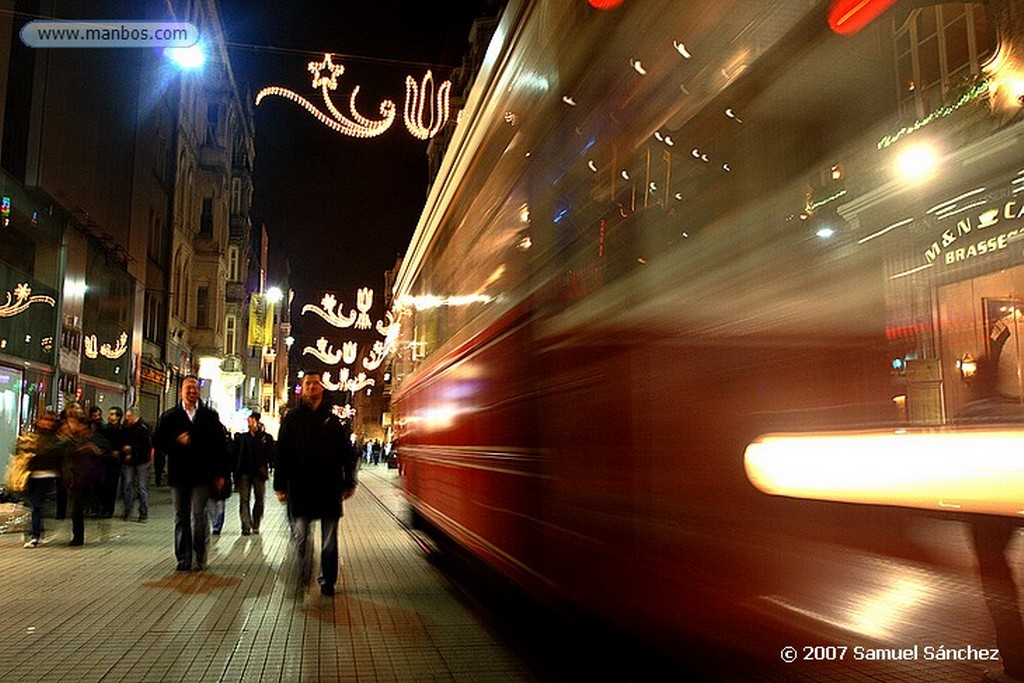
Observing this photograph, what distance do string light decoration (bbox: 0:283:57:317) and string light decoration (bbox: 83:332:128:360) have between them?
3.61 metres

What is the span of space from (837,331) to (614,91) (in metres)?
1.86

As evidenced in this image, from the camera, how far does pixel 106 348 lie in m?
23.4

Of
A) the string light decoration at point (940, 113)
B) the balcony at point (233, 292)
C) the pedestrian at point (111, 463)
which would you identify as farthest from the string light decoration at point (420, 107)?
the balcony at point (233, 292)

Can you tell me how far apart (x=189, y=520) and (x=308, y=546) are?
2128mm

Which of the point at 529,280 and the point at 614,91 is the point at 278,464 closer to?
the point at 529,280

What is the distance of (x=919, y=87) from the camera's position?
103 inches

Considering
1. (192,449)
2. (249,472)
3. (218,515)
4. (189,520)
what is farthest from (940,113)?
(218,515)

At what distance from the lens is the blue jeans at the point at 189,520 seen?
9.14m

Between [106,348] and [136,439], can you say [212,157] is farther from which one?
[136,439]

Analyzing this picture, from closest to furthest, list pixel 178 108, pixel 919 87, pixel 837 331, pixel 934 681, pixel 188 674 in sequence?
1. pixel 919 87
2. pixel 837 331
3. pixel 934 681
4. pixel 188 674
5. pixel 178 108

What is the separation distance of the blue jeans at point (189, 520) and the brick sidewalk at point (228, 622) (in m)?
0.25

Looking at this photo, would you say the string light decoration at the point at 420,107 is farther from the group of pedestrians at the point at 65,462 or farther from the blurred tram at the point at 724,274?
the blurred tram at the point at 724,274

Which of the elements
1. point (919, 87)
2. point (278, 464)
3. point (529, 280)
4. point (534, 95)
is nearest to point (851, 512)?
point (919, 87)
